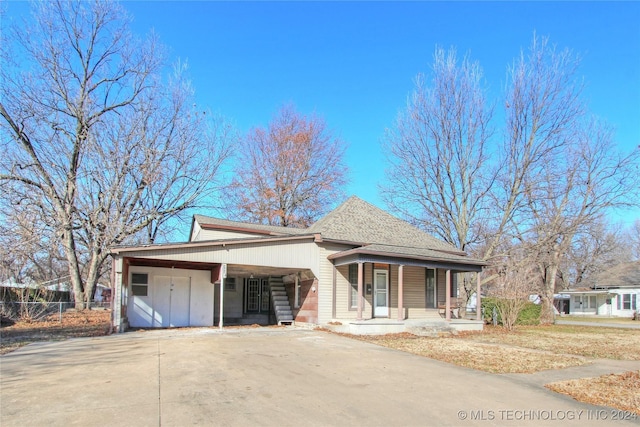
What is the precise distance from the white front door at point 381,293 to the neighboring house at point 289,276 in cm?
4

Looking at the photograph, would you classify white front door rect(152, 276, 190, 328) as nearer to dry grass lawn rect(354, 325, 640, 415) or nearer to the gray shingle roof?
the gray shingle roof

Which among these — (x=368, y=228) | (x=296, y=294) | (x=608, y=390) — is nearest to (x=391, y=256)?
(x=368, y=228)

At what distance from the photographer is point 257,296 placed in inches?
821

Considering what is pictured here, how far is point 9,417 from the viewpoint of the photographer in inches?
200

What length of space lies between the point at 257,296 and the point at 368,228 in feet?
20.4

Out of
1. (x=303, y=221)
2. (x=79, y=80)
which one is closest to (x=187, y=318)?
(x=79, y=80)

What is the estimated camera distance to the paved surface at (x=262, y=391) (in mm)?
5242

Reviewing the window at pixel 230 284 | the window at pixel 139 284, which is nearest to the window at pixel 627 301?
the window at pixel 230 284

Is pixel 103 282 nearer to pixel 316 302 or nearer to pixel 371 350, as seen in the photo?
pixel 316 302

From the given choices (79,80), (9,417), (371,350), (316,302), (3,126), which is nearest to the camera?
(9,417)

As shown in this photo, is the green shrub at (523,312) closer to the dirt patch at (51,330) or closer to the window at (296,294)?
the window at (296,294)

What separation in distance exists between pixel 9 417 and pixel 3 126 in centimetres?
2254

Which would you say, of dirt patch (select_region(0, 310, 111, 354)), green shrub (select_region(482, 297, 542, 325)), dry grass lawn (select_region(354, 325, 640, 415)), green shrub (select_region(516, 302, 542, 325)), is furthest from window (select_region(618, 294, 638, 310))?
dirt patch (select_region(0, 310, 111, 354))

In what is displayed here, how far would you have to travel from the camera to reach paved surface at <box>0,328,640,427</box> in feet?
17.2
